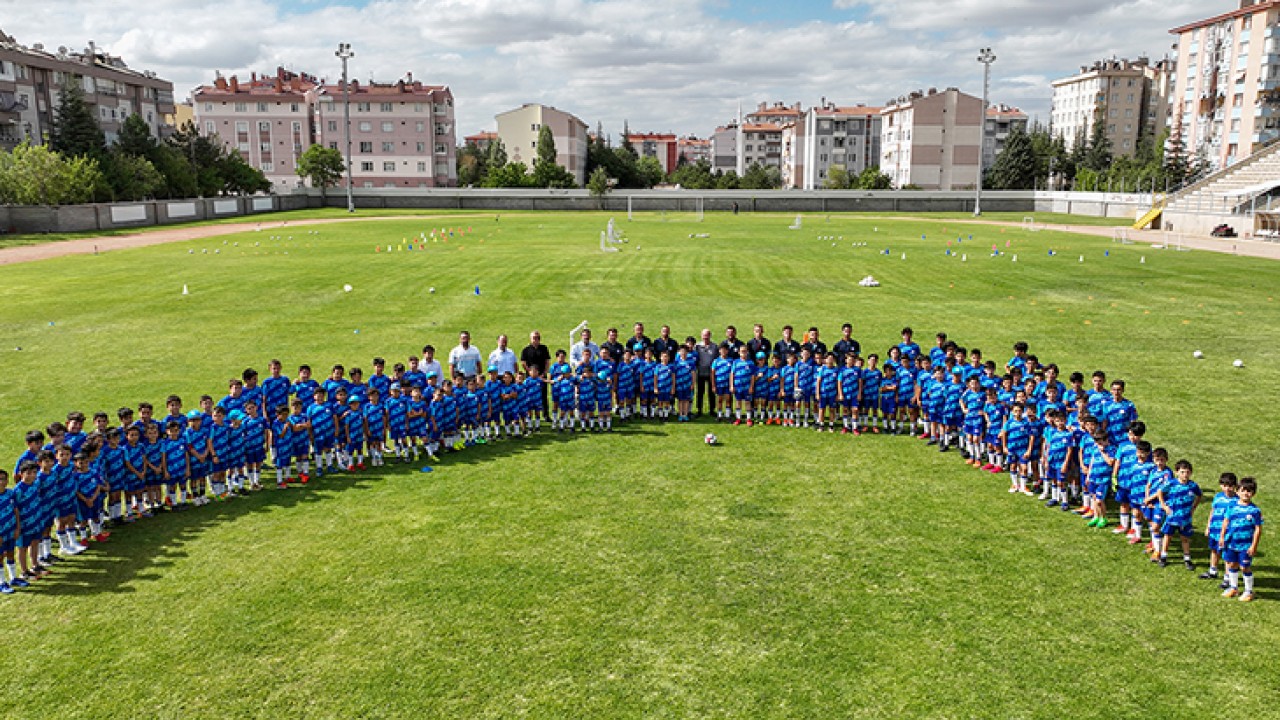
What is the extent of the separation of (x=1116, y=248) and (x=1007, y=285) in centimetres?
1945

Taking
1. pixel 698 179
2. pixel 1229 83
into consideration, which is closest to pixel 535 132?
pixel 698 179

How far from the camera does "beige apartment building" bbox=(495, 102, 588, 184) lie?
135m

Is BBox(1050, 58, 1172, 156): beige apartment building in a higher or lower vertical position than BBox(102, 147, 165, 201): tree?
higher

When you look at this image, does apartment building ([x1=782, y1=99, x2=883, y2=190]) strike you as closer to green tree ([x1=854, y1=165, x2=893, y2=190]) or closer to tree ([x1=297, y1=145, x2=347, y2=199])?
green tree ([x1=854, y1=165, x2=893, y2=190])

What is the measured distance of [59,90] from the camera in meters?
80.8

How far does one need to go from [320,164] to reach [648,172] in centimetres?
6350

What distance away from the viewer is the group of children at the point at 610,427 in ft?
33.5

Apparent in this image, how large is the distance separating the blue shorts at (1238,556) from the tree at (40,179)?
229 ft

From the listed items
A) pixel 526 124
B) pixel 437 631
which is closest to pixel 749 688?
pixel 437 631

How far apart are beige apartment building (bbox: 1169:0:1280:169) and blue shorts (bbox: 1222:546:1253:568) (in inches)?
3600

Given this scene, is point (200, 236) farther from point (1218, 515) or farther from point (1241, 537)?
point (1241, 537)

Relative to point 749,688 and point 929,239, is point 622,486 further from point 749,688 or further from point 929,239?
point 929,239

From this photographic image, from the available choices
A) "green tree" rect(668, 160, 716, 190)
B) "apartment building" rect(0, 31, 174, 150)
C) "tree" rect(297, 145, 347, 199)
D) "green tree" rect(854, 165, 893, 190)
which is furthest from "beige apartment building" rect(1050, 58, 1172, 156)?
"apartment building" rect(0, 31, 174, 150)

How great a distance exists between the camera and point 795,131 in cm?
15288
